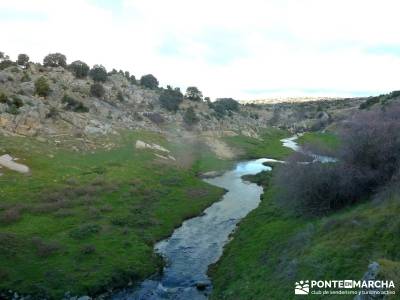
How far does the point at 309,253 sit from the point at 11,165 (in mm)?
45744

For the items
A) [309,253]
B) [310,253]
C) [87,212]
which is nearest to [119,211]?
[87,212]

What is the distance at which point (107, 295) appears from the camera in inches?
1241

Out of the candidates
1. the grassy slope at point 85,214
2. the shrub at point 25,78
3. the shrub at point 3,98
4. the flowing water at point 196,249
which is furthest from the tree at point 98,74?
the flowing water at point 196,249

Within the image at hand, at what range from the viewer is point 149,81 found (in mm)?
166500

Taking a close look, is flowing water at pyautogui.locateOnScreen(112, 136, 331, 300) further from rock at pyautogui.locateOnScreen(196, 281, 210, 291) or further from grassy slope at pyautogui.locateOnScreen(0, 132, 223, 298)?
grassy slope at pyautogui.locateOnScreen(0, 132, 223, 298)

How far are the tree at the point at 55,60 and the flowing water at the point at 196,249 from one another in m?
86.2

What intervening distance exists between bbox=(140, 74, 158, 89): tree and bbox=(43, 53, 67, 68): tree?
39.9 metres

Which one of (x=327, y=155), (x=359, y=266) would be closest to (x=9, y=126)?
(x=327, y=155)

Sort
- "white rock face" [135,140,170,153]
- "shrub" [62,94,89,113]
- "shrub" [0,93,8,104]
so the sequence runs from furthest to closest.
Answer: "shrub" [62,94,89,113]
"white rock face" [135,140,170,153]
"shrub" [0,93,8,104]

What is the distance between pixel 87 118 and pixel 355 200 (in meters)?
64.5

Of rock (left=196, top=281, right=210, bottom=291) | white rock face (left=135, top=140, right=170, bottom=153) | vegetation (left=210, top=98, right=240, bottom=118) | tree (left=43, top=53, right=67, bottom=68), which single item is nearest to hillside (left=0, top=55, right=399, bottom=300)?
white rock face (left=135, top=140, right=170, bottom=153)

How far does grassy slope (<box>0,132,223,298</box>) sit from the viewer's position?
109 feet

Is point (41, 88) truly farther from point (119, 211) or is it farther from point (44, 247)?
point (44, 247)

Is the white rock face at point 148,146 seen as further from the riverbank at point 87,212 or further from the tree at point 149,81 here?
the tree at point 149,81
